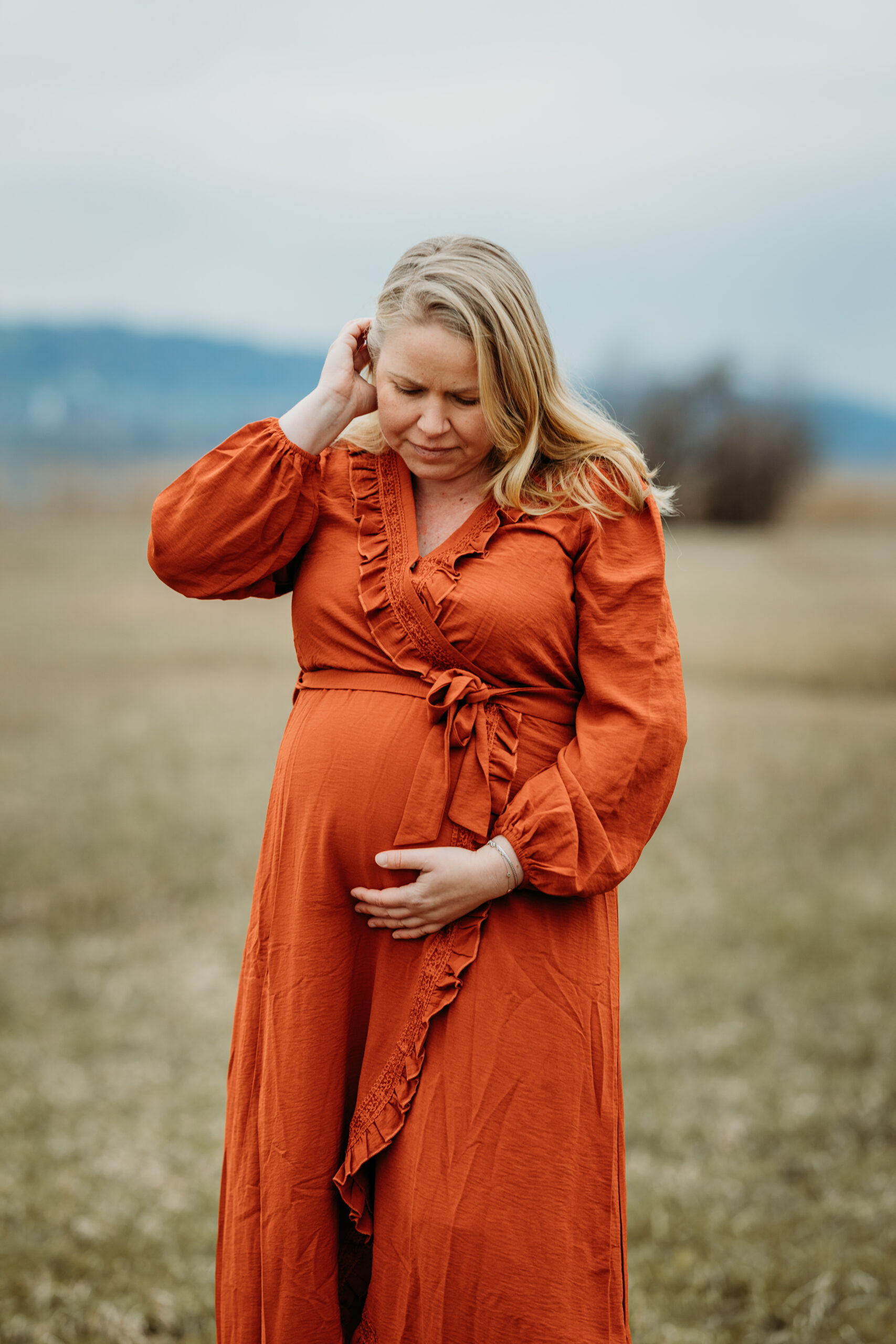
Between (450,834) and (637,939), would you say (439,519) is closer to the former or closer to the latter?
A: (450,834)

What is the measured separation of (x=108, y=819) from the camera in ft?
18.7

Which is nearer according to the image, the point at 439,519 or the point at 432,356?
the point at 432,356

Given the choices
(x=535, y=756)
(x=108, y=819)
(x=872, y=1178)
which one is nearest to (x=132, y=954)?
(x=108, y=819)

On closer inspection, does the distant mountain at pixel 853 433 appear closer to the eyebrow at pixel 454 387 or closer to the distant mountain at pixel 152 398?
the distant mountain at pixel 152 398

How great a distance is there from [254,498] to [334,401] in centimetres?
19

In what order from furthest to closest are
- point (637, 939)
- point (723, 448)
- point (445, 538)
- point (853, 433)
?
point (853, 433)
point (723, 448)
point (637, 939)
point (445, 538)

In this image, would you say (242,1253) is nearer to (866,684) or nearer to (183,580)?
(183,580)

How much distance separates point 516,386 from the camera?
1519 mm

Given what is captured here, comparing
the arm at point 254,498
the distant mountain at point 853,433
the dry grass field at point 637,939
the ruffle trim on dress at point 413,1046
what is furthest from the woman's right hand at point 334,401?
the distant mountain at point 853,433

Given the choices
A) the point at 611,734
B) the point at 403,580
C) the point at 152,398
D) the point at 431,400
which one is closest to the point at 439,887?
the point at 611,734

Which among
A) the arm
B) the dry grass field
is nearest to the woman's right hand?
the arm

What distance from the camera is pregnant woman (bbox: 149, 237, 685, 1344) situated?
1494 millimetres

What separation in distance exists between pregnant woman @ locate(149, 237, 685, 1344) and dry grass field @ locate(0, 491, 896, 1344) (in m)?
0.33

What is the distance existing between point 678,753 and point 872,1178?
8.35ft
